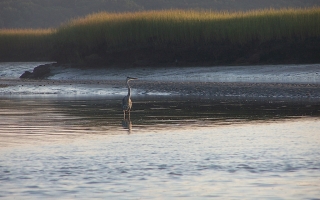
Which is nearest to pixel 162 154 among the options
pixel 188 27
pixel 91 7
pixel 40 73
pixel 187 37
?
pixel 187 37

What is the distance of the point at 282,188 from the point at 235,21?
2167 cm

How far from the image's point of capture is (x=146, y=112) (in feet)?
46.7

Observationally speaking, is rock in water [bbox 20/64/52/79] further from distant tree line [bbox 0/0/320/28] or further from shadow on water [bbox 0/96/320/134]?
distant tree line [bbox 0/0/320/28]

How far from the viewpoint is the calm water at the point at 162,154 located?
674 cm

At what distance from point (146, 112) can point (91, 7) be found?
83.9 metres

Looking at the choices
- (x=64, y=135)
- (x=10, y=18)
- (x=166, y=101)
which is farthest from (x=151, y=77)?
(x=10, y=18)

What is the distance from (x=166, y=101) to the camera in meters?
17.0

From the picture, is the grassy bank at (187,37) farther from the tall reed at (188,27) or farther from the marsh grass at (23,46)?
the marsh grass at (23,46)

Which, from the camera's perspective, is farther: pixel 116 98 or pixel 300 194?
pixel 116 98

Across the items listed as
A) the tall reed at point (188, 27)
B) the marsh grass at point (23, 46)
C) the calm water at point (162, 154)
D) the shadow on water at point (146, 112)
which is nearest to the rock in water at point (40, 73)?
the tall reed at point (188, 27)

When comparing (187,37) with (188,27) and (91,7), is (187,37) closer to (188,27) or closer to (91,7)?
(188,27)

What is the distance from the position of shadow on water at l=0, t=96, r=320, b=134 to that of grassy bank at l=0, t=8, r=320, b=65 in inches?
345

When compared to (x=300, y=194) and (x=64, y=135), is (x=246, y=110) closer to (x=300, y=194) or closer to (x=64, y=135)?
(x=64, y=135)

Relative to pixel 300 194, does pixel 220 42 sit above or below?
above
